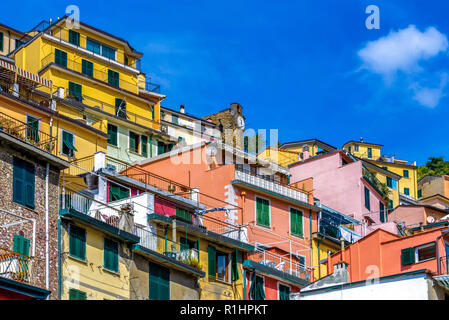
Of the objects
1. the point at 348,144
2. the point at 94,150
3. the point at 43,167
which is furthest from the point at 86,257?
the point at 348,144

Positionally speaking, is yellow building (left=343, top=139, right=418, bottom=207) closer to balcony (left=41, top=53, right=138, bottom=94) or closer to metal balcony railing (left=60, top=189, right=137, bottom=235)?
balcony (left=41, top=53, right=138, bottom=94)

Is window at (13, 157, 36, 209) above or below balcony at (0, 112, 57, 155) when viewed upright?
below

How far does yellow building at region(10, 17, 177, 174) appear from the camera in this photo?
6431 centimetres

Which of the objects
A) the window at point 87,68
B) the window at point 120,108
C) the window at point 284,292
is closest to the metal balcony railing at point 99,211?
the window at point 284,292

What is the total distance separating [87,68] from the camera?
70.9 meters

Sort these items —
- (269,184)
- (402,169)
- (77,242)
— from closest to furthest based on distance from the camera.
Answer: (77,242), (269,184), (402,169)

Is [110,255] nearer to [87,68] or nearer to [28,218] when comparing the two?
[28,218]

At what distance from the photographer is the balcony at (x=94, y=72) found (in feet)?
224

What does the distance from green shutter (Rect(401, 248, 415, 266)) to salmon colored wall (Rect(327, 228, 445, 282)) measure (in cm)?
18

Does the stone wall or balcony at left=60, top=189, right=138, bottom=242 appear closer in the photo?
the stone wall

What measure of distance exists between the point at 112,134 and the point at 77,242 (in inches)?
951

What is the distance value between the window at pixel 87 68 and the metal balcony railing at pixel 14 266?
113 feet

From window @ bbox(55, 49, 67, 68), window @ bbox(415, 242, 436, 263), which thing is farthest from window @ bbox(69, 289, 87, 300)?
window @ bbox(55, 49, 67, 68)

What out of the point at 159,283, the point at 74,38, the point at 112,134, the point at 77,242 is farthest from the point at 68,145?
the point at 74,38
